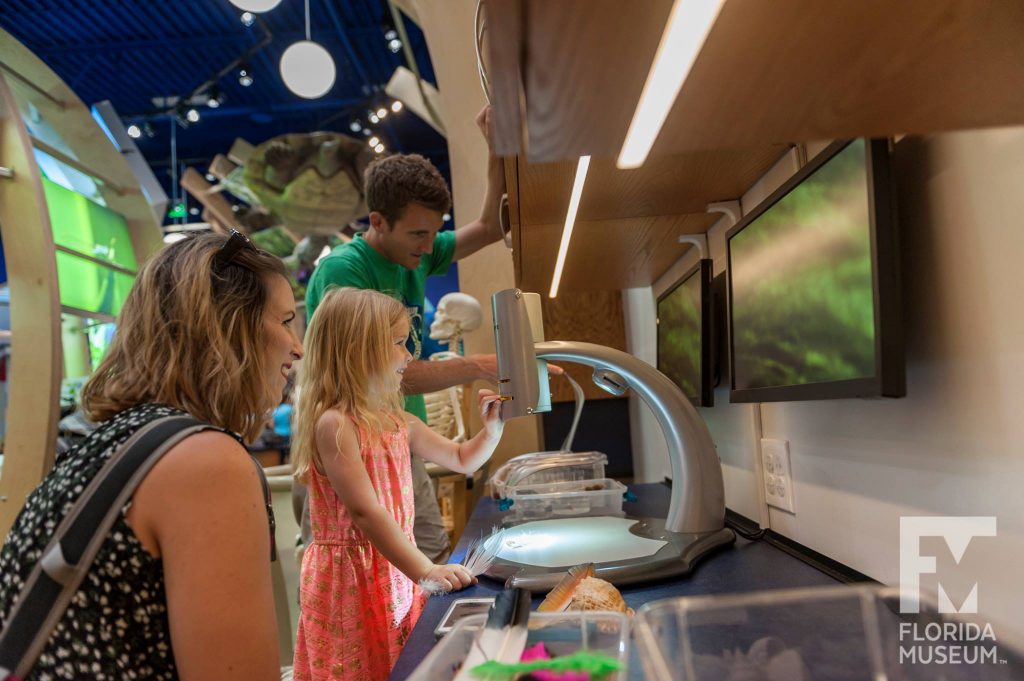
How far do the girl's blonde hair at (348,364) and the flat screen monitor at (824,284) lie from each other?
90cm

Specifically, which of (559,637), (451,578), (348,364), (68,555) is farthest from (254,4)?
(559,637)

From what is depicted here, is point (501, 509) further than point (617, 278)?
No

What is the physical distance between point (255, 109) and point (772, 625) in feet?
32.4

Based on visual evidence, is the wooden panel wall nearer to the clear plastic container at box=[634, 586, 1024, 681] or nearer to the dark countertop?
the dark countertop

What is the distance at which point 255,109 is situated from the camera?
9.17 m

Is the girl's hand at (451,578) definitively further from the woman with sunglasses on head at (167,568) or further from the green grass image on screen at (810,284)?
the green grass image on screen at (810,284)

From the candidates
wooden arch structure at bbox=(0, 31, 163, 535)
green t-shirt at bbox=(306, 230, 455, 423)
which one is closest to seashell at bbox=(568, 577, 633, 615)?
green t-shirt at bbox=(306, 230, 455, 423)

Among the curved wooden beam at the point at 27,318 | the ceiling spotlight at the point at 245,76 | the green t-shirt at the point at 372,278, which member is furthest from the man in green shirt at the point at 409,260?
the ceiling spotlight at the point at 245,76

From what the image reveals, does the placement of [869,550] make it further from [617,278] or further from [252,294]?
[617,278]

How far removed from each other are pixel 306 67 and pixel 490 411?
14.4 ft

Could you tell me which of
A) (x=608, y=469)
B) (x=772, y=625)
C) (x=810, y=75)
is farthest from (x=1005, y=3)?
(x=608, y=469)

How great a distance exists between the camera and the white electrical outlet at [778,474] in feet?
4.50

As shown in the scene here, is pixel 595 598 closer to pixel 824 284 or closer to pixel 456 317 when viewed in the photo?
pixel 824 284

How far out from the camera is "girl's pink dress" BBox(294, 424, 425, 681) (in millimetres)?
1609
